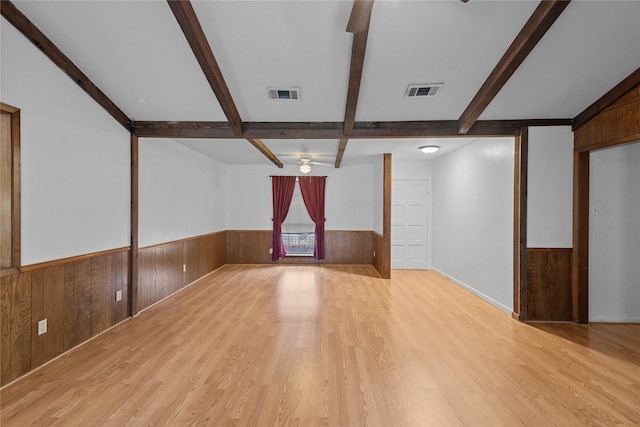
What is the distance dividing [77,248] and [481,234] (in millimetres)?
4992

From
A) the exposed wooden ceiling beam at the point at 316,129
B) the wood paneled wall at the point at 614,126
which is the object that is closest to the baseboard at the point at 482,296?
the wood paneled wall at the point at 614,126

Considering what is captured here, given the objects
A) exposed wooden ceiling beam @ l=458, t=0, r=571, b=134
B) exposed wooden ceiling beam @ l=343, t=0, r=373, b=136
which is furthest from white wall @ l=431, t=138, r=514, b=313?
exposed wooden ceiling beam @ l=343, t=0, r=373, b=136

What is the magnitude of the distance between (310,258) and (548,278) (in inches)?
182

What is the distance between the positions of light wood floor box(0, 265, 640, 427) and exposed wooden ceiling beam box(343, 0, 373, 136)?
2371mm

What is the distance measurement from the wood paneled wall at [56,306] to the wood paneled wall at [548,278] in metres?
4.78

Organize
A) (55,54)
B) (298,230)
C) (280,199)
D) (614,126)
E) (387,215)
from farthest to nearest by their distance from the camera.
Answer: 1. (298,230)
2. (280,199)
3. (387,215)
4. (614,126)
5. (55,54)

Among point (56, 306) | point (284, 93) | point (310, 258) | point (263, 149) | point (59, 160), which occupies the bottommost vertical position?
point (310, 258)

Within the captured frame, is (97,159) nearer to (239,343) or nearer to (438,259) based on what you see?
(239,343)

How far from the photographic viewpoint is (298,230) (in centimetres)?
738

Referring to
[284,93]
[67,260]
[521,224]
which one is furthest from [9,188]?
[521,224]

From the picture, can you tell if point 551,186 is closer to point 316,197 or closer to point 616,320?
point 616,320

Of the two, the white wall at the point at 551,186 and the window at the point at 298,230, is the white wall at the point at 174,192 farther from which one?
the white wall at the point at 551,186

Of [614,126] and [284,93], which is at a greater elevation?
[284,93]

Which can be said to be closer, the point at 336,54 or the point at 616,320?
the point at 336,54
